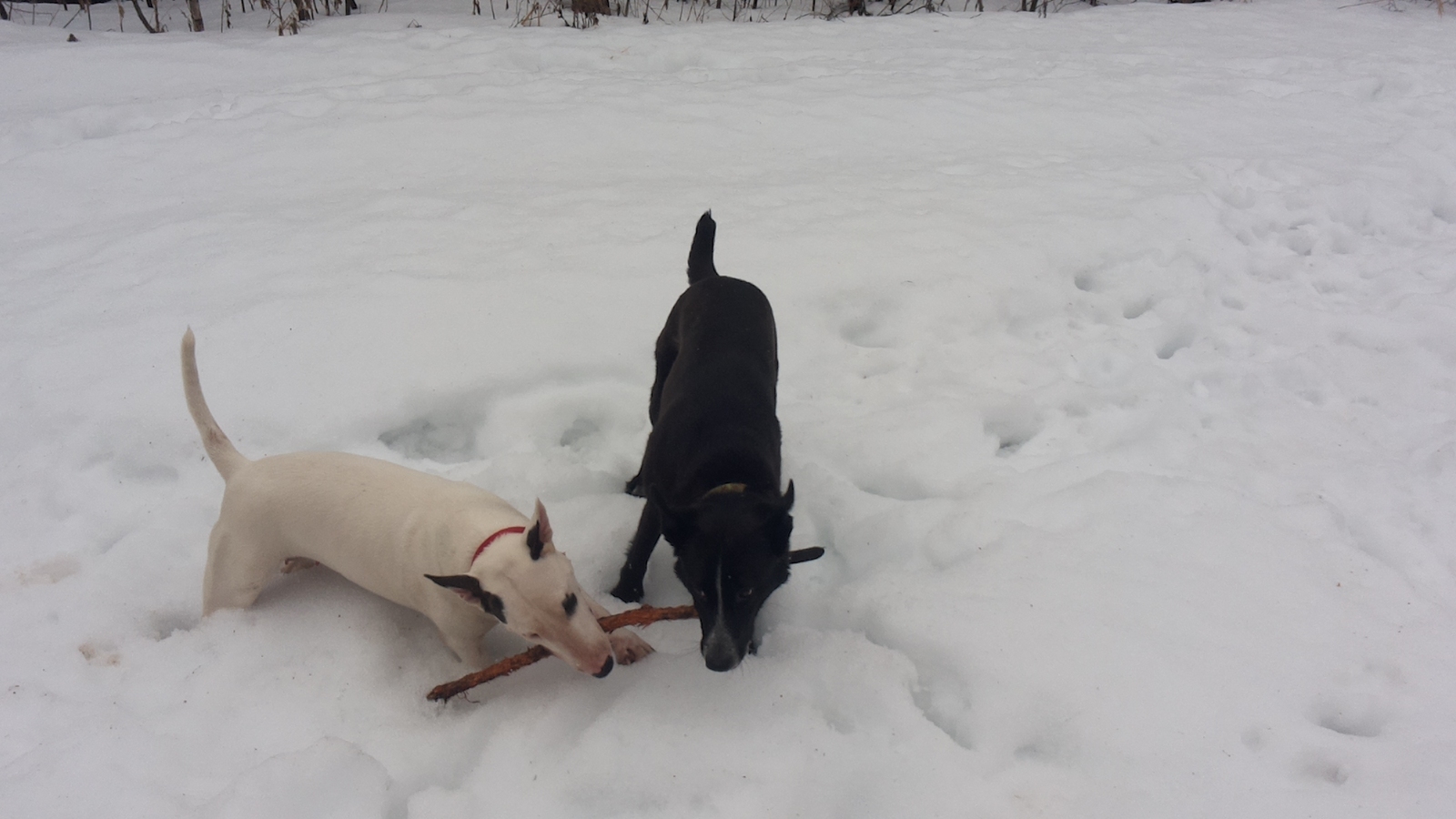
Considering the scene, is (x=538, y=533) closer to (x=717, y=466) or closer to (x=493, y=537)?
(x=493, y=537)

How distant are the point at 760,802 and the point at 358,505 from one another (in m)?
1.34

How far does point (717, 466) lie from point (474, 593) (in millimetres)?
→ 806

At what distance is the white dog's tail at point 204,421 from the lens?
2.18 m

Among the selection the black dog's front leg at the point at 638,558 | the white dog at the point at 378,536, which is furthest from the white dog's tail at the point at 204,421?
the black dog's front leg at the point at 638,558

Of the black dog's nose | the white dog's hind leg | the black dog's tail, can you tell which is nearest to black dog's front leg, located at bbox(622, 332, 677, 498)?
the black dog's tail

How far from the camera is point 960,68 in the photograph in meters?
6.80

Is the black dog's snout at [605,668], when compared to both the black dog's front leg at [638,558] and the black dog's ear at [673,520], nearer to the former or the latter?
the black dog's ear at [673,520]

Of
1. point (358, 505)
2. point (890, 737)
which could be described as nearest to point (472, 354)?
point (358, 505)

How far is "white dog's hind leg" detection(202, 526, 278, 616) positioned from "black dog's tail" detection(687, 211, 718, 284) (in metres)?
1.85

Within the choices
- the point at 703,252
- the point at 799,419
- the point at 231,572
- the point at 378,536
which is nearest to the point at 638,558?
the point at 378,536

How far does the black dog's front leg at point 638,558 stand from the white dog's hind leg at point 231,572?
1037mm

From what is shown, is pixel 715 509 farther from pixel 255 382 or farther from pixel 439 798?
pixel 255 382

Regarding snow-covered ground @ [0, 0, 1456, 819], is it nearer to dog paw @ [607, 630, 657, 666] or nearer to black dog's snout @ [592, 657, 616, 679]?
dog paw @ [607, 630, 657, 666]

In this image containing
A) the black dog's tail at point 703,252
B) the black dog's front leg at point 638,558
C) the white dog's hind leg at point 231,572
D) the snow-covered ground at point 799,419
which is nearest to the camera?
the snow-covered ground at point 799,419
